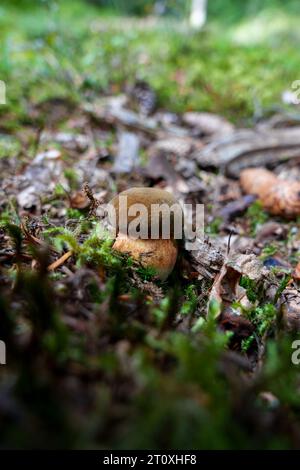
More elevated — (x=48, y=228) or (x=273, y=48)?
(x=273, y=48)

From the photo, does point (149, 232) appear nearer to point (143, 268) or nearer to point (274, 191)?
point (143, 268)

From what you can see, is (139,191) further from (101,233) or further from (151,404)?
(151,404)

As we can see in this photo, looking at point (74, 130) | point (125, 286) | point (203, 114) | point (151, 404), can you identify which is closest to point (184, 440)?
point (151, 404)

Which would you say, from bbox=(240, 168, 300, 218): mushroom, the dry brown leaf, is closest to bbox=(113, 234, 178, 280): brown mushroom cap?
the dry brown leaf

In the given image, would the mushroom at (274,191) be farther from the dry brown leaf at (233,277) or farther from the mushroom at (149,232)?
the mushroom at (149,232)

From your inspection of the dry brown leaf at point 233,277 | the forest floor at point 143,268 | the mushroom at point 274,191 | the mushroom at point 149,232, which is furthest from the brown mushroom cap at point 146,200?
the mushroom at point 274,191

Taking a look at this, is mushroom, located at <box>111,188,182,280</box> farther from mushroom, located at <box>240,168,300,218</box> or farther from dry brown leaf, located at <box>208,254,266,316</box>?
mushroom, located at <box>240,168,300,218</box>

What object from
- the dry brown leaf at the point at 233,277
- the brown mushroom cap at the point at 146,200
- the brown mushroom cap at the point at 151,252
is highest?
the brown mushroom cap at the point at 146,200

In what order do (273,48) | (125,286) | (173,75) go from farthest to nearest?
(273,48) < (173,75) < (125,286)
